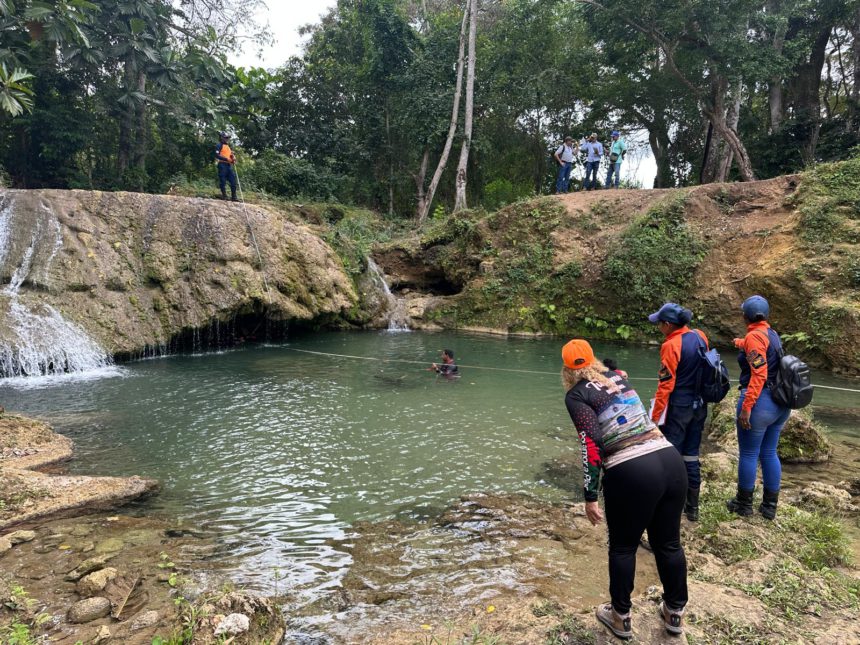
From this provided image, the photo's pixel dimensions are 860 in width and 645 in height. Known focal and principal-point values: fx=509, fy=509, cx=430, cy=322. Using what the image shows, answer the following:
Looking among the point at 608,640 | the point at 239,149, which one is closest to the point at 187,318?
the point at 608,640

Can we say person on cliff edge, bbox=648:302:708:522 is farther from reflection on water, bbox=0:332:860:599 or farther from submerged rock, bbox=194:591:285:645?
submerged rock, bbox=194:591:285:645

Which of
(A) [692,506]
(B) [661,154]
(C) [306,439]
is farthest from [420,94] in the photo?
(A) [692,506]

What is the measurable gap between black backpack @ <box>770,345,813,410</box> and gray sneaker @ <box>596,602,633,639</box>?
2.53 m

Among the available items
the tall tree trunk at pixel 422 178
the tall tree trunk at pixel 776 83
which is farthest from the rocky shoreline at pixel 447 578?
the tall tree trunk at pixel 422 178

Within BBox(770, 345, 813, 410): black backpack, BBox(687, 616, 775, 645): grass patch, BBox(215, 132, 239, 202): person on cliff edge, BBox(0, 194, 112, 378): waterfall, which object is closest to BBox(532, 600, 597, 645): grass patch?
BBox(687, 616, 775, 645): grass patch

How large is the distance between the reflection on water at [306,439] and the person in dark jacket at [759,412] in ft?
5.85

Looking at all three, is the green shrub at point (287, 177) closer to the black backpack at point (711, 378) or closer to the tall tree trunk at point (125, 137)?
the tall tree trunk at point (125, 137)

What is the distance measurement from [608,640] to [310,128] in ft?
90.4

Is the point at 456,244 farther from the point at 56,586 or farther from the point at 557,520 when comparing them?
the point at 56,586

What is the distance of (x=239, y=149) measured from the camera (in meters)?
25.2

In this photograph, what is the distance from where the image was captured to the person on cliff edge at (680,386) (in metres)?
4.37

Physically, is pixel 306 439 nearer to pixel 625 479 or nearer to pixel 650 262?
pixel 625 479

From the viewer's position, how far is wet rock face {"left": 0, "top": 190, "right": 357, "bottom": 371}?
36.7 feet

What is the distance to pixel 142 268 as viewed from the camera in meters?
12.9
